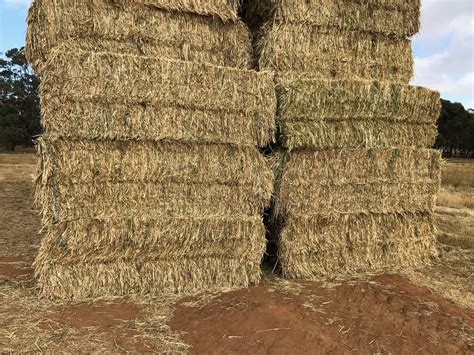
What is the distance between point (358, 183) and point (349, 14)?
8.21 feet

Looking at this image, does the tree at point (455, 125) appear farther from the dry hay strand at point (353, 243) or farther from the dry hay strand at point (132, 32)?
the dry hay strand at point (132, 32)

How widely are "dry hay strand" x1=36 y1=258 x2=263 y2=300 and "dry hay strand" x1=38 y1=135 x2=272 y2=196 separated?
1.06 metres

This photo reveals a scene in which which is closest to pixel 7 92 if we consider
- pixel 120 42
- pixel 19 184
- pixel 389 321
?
pixel 19 184

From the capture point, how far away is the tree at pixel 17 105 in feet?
142

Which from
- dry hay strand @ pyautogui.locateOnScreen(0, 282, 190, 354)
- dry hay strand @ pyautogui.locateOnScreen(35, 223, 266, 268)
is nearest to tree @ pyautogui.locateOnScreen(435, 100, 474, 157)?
dry hay strand @ pyautogui.locateOnScreen(35, 223, 266, 268)

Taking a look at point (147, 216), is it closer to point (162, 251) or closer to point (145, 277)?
point (162, 251)

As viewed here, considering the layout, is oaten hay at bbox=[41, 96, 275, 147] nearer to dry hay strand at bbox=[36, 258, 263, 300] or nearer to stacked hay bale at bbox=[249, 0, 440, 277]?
stacked hay bale at bbox=[249, 0, 440, 277]

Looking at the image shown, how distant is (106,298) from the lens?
562cm

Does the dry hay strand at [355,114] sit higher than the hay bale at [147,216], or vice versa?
the dry hay strand at [355,114]

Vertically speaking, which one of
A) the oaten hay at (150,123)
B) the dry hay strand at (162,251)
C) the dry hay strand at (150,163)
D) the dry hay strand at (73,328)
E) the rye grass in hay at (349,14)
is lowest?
the dry hay strand at (73,328)

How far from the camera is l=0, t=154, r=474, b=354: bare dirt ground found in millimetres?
4418

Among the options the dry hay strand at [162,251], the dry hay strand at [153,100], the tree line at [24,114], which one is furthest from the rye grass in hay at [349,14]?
the tree line at [24,114]

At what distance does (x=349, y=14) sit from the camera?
6.75m

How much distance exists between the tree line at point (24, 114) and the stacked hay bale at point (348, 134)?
36971 mm
